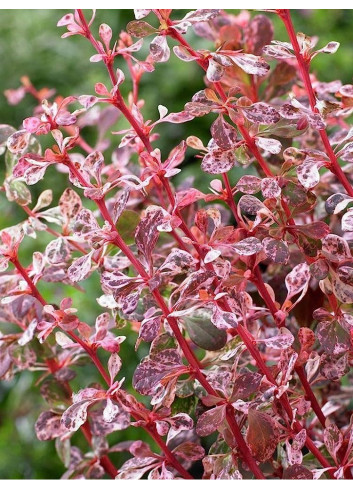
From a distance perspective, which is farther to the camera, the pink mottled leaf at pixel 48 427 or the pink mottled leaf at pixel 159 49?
the pink mottled leaf at pixel 48 427

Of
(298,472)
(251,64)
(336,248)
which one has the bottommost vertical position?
(298,472)

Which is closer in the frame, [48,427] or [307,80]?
[307,80]

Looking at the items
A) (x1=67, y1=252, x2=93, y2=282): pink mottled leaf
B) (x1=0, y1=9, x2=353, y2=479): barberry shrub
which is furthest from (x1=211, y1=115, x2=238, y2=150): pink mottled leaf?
(x1=67, y1=252, x2=93, y2=282): pink mottled leaf

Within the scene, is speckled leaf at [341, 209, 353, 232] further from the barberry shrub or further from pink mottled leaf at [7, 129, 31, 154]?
pink mottled leaf at [7, 129, 31, 154]

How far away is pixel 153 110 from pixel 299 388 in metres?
1.33

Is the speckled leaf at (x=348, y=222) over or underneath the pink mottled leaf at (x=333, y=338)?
over

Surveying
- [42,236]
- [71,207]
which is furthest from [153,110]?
[71,207]

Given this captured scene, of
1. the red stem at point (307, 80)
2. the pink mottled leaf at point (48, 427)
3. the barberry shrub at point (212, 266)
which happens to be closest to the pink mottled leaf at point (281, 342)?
the barberry shrub at point (212, 266)

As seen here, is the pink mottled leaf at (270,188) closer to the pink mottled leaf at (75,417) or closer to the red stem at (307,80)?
the red stem at (307,80)

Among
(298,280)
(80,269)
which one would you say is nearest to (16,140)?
(80,269)

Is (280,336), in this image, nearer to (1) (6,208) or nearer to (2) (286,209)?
(2) (286,209)

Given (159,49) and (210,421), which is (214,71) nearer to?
(159,49)
